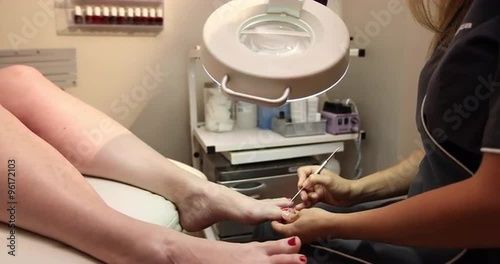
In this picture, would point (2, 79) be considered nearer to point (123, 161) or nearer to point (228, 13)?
point (123, 161)

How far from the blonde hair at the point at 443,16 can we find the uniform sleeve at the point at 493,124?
222mm

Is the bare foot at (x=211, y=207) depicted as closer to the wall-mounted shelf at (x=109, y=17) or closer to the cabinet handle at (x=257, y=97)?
the cabinet handle at (x=257, y=97)

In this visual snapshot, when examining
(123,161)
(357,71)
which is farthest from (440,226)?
(357,71)

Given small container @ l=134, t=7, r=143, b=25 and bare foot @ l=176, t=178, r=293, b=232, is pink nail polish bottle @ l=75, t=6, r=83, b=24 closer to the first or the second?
small container @ l=134, t=7, r=143, b=25

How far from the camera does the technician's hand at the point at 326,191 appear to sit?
0.89 m

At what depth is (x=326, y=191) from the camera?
2.93ft

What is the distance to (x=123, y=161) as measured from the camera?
909 mm

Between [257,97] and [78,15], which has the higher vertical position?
[78,15]

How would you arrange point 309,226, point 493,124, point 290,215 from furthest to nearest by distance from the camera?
point 290,215 → point 309,226 → point 493,124

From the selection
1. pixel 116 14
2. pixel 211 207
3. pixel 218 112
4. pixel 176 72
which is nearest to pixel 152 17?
pixel 116 14

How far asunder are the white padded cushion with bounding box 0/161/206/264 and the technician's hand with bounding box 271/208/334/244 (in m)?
0.23

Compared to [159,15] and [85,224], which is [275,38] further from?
[159,15]

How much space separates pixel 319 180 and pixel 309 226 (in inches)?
7.4

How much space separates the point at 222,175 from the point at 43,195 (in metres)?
0.76
